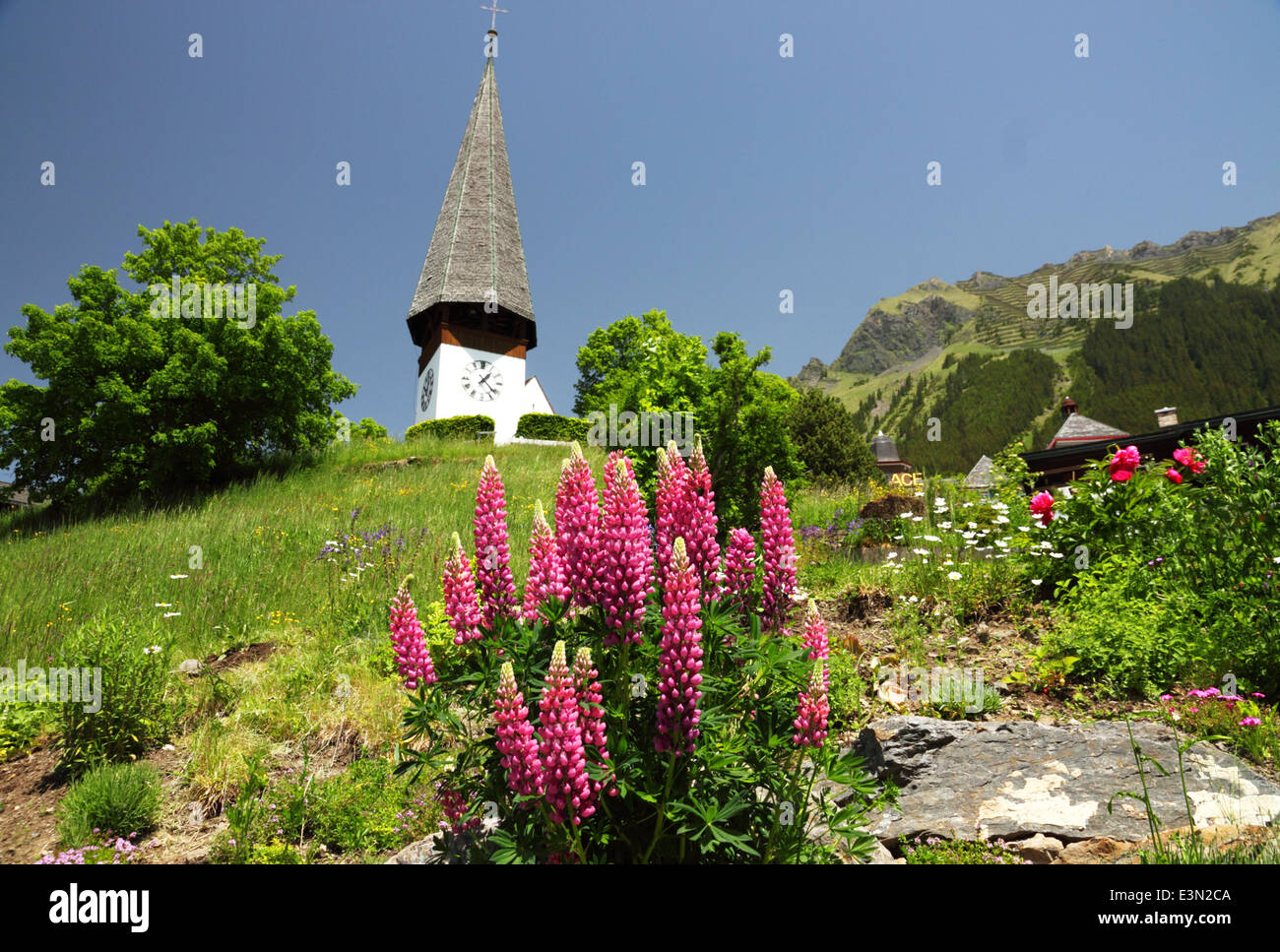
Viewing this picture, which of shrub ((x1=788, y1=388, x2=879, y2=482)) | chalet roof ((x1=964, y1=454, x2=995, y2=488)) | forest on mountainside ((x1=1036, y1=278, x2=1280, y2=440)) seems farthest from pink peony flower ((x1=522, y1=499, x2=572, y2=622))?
forest on mountainside ((x1=1036, y1=278, x2=1280, y2=440))

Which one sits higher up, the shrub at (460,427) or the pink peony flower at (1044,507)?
the shrub at (460,427)

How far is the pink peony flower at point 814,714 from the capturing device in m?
2.17

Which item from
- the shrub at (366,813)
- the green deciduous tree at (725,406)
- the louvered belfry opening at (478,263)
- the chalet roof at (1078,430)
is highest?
the louvered belfry opening at (478,263)

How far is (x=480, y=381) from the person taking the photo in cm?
3241

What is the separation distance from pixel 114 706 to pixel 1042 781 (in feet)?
21.0

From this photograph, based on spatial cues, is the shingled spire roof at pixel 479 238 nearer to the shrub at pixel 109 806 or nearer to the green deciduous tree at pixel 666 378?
the green deciduous tree at pixel 666 378

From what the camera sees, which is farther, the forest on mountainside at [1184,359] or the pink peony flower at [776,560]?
the forest on mountainside at [1184,359]

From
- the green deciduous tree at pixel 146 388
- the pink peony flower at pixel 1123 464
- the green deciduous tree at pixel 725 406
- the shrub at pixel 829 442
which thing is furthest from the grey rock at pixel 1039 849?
the shrub at pixel 829 442

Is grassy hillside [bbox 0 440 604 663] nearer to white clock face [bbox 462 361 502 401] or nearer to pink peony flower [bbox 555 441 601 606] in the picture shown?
pink peony flower [bbox 555 441 601 606]

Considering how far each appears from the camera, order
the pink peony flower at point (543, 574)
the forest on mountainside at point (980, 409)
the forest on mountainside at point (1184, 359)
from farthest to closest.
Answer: the forest on mountainside at point (980, 409) < the forest on mountainside at point (1184, 359) < the pink peony flower at point (543, 574)

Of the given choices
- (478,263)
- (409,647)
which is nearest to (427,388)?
(478,263)

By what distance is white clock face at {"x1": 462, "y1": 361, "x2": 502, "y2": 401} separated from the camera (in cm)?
3209

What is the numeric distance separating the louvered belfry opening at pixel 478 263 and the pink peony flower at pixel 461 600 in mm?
31422
